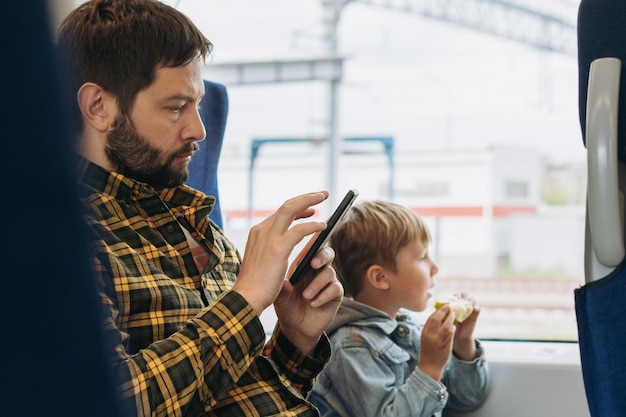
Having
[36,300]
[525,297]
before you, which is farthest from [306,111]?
[36,300]

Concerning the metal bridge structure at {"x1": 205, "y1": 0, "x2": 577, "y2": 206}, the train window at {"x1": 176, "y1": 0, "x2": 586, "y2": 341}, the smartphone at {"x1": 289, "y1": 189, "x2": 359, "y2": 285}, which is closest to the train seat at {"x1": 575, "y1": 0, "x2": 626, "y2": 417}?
the smartphone at {"x1": 289, "y1": 189, "x2": 359, "y2": 285}

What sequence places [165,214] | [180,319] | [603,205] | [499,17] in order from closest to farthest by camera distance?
[603,205], [180,319], [165,214], [499,17]

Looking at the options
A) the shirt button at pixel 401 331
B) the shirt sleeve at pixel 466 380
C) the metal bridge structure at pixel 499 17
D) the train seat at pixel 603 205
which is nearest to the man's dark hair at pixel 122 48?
the train seat at pixel 603 205

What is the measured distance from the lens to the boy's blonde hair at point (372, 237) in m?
1.73

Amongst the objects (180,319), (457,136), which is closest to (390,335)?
(180,319)

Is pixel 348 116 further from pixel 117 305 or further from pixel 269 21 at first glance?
pixel 117 305

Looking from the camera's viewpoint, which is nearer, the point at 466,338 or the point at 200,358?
the point at 200,358

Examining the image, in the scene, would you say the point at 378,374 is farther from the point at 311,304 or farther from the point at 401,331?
the point at 311,304

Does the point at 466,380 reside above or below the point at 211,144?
below

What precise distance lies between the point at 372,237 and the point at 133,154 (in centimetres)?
70

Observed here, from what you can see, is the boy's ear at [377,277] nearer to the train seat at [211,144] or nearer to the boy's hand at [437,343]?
the boy's hand at [437,343]

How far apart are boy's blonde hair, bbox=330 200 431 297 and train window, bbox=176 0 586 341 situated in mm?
4002

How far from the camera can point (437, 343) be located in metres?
1.58

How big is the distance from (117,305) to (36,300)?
0.71 metres
